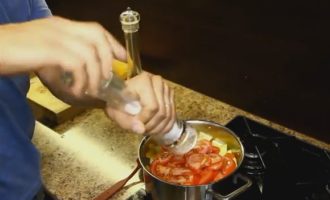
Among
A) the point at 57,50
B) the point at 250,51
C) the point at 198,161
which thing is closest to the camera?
the point at 57,50

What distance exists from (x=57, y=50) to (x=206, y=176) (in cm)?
44

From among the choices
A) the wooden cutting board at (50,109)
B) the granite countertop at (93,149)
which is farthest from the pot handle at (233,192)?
the wooden cutting board at (50,109)

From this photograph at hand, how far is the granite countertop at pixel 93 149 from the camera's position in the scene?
0.92 meters

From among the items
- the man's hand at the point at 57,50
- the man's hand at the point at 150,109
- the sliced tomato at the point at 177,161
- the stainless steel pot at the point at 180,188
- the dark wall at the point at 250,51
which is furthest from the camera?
the dark wall at the point at 250,51

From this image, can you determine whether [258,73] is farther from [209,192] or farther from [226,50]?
[209,192]

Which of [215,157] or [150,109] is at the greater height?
[150,109]

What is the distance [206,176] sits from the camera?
80cm

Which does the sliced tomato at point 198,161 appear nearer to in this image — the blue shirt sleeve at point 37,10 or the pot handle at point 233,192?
the pot handle at point 233,192

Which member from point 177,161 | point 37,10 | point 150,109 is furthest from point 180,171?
point 37,10

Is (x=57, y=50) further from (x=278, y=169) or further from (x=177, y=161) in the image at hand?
(x=278, y=169)

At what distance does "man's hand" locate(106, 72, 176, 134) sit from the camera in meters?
0.57

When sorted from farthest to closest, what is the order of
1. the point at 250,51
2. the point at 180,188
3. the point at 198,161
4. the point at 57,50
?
the point at 250,51 < the point at 198,161 < the point at 180,188 < the point at 57,50

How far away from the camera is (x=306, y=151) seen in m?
0.92

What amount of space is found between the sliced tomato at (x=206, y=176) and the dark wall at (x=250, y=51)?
42 centimetres
